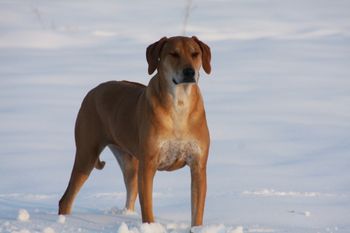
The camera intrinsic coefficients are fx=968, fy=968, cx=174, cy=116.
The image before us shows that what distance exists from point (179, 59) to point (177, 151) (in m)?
0.62

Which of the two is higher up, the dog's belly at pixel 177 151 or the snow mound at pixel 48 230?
the dog's belly at pixel 177 151

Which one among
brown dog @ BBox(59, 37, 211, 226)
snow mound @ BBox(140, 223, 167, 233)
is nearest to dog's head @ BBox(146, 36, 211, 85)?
brown dog @ BBox(59, 37, 211, 226)

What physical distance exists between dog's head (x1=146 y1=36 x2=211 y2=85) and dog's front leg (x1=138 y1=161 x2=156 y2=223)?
1.97ft

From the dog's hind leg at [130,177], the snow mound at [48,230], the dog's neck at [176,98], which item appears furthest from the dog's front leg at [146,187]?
the dog's hind leg at [130,177]

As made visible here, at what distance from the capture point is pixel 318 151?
10.9 meters

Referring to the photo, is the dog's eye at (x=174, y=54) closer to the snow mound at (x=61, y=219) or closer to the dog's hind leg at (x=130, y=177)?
the snow mound at (x=61, y=219)

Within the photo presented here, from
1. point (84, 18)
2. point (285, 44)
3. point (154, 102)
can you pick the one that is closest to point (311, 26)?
point (285, 44)

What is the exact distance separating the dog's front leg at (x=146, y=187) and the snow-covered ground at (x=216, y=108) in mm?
98

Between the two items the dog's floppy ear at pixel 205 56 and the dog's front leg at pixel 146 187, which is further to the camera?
the dog's floppy ear at pixel 205 56

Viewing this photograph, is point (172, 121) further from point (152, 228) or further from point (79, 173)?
point (79, 173)

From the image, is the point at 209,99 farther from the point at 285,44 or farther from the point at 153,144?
the point at 153,144

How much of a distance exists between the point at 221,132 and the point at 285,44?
24.9 ft

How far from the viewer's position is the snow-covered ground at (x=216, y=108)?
7.75 meters

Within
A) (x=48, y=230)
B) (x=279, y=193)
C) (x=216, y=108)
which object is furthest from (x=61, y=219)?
(x=216, y=108)
